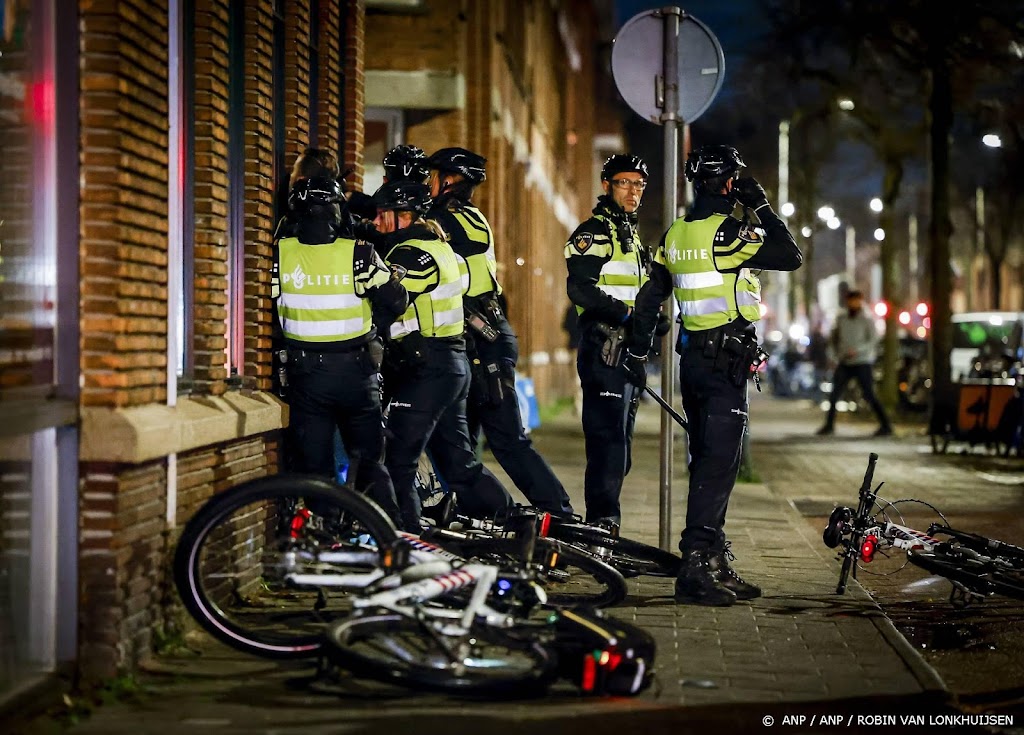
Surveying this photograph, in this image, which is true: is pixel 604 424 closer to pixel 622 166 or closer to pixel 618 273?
pixel 618 273

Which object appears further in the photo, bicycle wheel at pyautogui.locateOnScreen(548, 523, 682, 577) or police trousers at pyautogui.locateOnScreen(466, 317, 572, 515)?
police trousers at pyautogui.locateOnScreen(466, 317, 572, 515)

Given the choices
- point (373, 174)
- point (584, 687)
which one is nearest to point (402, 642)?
point (584, 687)

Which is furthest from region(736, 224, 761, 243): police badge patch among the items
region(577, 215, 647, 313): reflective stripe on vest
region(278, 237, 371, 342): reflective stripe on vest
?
region(278, 237, 371, 342): reflective stripe on vest

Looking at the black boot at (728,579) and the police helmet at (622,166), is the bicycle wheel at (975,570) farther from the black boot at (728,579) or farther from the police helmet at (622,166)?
the police helmet at (622,166)

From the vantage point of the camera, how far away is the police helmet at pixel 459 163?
8.34 m

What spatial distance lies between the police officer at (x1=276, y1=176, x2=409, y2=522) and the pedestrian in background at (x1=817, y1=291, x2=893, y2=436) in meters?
14.7

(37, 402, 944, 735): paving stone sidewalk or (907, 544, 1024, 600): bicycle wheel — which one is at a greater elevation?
(907, 544, 1024, 600): bicycle wheel

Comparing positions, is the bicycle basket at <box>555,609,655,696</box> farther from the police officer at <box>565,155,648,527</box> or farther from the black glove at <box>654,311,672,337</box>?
the black glove at <box>654,311,672,337</box>

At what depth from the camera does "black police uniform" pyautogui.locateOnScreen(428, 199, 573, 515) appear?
8570 millimetres

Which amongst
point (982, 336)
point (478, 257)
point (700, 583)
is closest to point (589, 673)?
point (700, 583)

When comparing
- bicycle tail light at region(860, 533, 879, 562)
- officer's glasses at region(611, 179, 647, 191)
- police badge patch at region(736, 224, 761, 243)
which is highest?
officer's glasses at region(611, 179, 647, 191)

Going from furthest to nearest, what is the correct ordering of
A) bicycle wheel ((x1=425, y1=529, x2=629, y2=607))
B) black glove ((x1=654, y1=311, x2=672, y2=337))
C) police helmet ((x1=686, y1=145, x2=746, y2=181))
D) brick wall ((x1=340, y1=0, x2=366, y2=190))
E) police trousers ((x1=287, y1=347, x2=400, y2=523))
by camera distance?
brick wall ((x1=340, y1=0, x2=366, y2=190)) < black glove ((x1=654, y1=311, x2=672, y2=337)) < police helmet ((x1=686, y1=145, x2=746, y2=181)) < police trousers ((x1=287, y1=347, x2=400, y2=523)) < bicycle wheel ((x1=425, y1=529, x2=629, y2=607))

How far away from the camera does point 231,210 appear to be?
25.5ft

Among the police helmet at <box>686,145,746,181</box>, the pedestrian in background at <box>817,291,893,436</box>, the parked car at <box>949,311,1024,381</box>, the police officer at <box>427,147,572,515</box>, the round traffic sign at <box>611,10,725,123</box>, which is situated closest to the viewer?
the police helmet at <box>686,145,746,181</box>
